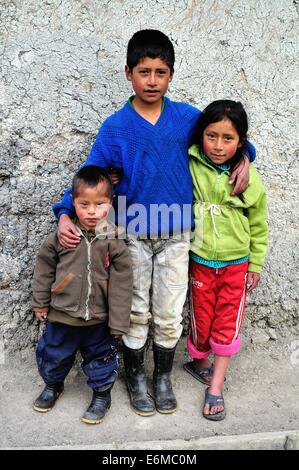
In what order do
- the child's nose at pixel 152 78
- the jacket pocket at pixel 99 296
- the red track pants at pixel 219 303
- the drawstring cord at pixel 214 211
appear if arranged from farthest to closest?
the red track pants at pixel 219 303 < the drawstring cord at pixel 214 211 < the jacket pocket at pixel 99 296 < the child's nose at pixel 152 78

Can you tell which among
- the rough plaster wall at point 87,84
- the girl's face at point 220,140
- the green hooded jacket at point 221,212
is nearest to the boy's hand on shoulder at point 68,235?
the rough plaster wall at point 87,84

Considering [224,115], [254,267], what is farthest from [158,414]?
[224,115]

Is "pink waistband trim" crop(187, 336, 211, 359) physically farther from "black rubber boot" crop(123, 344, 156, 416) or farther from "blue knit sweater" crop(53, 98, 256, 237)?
"blue knit sweater" crop(53, 98, 256, 237)

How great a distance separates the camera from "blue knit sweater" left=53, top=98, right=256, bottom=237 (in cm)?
265

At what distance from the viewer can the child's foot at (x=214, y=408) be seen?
287 cm

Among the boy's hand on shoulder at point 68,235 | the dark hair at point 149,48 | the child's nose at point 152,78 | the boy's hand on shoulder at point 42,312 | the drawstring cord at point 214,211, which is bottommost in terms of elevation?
the boy's hand on shoulder at point 42,312

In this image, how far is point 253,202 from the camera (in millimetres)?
2773

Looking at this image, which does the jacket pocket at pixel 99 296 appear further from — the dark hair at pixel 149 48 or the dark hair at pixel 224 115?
the dark hair at pixel 149 48

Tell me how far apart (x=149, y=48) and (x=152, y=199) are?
66cm

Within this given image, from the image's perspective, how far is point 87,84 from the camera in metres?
2.96

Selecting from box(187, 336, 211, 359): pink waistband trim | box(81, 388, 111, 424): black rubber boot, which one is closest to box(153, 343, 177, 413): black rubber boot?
box(187, 336, 211, 359): pink waistband trim

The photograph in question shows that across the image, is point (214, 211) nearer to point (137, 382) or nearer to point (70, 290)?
point (70, 290)
